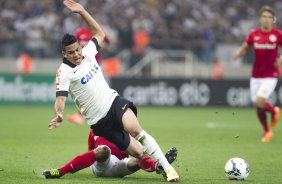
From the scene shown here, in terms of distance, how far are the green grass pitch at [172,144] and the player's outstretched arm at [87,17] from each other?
1924 millimetres

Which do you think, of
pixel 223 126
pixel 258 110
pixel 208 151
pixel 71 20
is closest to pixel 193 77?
pixel 71 20

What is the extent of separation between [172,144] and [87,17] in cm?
508

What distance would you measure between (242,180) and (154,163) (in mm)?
1152

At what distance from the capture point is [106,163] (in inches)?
365

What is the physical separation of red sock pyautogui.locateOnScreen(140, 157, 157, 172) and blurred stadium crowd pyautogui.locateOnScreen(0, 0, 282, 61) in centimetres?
1831

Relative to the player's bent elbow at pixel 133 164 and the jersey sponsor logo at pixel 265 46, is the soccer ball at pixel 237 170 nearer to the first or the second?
the player's bent elbow at pixel 133 164

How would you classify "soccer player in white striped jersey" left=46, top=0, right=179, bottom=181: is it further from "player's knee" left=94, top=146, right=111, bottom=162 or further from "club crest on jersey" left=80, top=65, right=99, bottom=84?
"player's knee" left=94, top=146, right=111, bottom=162

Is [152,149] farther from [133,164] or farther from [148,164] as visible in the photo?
[133,164]

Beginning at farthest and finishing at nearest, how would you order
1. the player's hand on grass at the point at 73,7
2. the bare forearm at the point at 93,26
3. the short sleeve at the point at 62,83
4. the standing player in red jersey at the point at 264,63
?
the standing player in red jersey at the point at 264,63 → the bare forearm at the point at 93,26 → the player's hand on grass at the point at 73,7 → the short sleeve at the point at 62,83

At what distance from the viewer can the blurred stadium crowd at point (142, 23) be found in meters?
27.3

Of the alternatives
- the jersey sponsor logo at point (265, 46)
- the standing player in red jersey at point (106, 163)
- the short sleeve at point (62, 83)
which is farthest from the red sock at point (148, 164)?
the jersey sponsor logo at point (265, 46)

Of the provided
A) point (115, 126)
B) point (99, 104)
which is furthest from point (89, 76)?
point (115, 126)

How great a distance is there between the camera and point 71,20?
89.5 feet

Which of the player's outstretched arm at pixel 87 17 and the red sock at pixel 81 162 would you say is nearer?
the red sock at pixel 81 162
